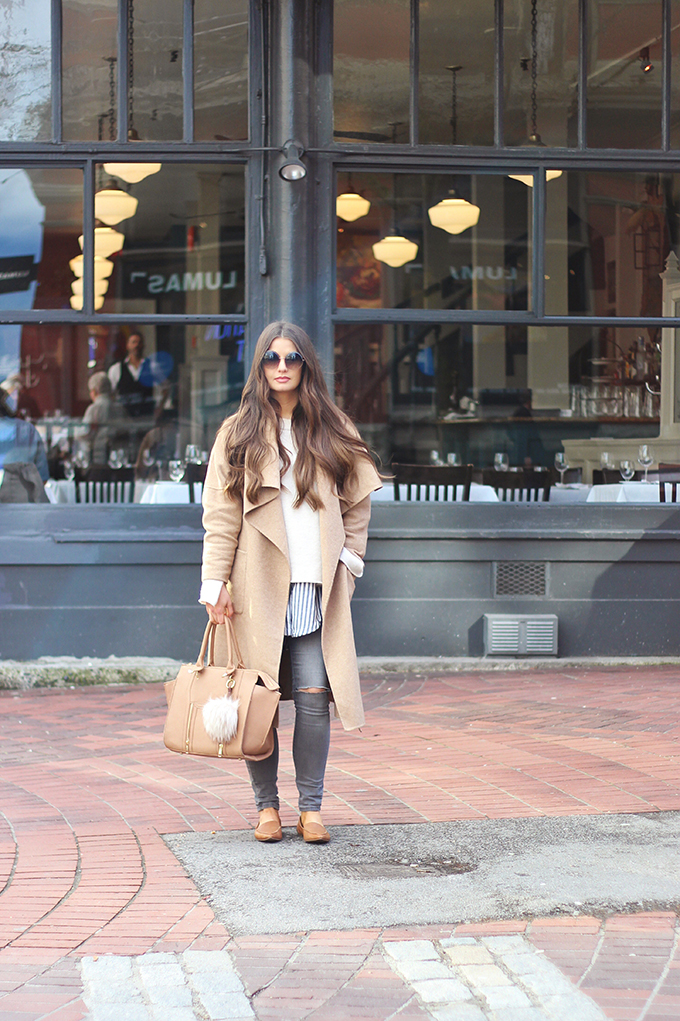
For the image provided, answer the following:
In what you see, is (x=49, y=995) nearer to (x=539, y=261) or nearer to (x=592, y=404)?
(x=539, y=261)

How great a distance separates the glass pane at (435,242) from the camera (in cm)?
841

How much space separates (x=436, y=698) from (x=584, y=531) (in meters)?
1.70

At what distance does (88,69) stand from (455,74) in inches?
94.8

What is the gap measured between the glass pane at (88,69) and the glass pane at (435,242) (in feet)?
5.37

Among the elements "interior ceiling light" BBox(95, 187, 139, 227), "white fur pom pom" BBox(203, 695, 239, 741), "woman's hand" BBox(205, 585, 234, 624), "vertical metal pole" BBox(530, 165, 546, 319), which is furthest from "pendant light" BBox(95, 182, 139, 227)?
"white fur pom pom" BBox(203, 695, 239, 741)

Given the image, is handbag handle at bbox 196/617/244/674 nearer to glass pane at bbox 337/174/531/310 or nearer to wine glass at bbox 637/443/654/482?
glass pane at bbox 337/174/531/310

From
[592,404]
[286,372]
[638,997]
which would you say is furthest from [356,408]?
[638,997]

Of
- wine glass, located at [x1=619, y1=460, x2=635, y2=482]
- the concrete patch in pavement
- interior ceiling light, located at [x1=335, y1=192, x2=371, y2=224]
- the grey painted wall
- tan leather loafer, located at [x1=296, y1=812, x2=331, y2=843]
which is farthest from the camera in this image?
wine glass, located at [x1=619, y1=460, x2=635, y2=482]

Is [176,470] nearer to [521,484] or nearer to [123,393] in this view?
[521,484]

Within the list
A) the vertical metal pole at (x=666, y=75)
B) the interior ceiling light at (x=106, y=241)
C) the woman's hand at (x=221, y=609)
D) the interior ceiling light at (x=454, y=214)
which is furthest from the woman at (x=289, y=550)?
the interior ceiling light at (x=454, y=214)

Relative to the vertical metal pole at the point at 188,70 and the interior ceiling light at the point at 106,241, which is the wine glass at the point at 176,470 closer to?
the interior ceiling light at the point at 106,241

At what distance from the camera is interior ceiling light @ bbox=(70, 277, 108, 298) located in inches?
309

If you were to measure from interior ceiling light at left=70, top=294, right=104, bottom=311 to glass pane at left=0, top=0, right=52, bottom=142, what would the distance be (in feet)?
3.44

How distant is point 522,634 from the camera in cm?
771
